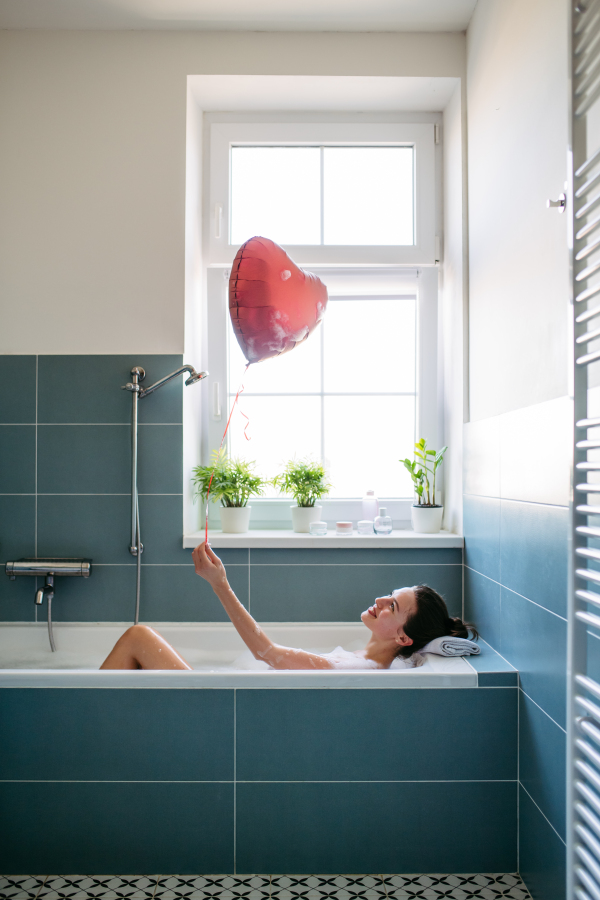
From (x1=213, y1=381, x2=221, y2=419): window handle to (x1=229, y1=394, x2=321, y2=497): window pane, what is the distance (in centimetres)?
7

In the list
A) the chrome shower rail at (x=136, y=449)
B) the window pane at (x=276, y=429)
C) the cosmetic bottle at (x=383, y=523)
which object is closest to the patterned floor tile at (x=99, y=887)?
the chrome shower rail at (x=136, y=449)

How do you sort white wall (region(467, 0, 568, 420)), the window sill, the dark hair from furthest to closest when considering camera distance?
1. the window sill
2. the dark hair
3. white wall (region(467, 0, 568, 420))

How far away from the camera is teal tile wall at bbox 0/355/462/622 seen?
7.42 ft

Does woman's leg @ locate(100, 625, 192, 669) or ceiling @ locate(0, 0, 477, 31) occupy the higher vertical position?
ceiling @ locate(0, 0, 477, 31)

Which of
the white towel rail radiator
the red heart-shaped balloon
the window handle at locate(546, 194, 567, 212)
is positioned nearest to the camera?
the white towel rail radiator

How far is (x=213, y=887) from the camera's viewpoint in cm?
152

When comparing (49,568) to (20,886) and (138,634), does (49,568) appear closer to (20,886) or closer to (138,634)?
(138,634)

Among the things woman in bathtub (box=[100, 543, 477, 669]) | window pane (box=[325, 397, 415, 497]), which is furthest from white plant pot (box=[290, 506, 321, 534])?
woman in bathtub (box=[100, 543, 477, 669])

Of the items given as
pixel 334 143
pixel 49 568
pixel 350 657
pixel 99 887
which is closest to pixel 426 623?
pixel 350 657

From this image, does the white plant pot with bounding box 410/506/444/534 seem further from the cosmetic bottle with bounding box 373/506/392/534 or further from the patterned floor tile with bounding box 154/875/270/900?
the patterned floor tile with bounding box 154/875/270/900

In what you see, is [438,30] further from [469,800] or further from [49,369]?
[469,800]

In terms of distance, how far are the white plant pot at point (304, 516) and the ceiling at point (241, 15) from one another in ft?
5.66

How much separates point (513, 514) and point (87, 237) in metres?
1.73

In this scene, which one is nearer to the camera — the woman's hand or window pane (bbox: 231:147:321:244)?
the woman's hand
